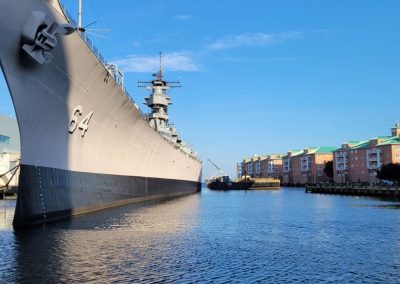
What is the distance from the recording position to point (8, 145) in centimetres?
5797

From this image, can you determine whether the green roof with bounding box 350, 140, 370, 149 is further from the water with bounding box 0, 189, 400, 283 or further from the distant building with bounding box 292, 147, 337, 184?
the water with bounding box 0, 189, 400, 283

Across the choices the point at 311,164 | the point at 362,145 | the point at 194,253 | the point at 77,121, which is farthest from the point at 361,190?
the point at 311,164

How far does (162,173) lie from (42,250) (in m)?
33.2

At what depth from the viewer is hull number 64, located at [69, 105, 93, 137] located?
19219 millimetres

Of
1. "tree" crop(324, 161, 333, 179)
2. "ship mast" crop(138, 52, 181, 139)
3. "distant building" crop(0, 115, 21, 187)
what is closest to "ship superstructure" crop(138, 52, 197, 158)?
"ship mast" crop(138, 52, 181, 139)

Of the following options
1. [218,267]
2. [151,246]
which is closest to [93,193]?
[151,246]

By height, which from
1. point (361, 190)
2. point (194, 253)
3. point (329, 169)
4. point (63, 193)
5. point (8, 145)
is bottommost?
point (194, 253)

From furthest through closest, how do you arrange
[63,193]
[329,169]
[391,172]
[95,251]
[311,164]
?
[311,164], [329,169], [391,172], [63,193], [95,251]

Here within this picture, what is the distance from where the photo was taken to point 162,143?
1613 inches

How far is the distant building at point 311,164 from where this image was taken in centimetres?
14362

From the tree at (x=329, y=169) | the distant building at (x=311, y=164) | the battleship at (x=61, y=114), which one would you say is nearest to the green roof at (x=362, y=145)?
the tree at (x=329, y=169)

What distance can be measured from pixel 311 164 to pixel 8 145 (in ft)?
358

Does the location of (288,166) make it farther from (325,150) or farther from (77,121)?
(77,121)

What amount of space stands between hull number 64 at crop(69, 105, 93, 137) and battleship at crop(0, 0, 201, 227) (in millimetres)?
43
